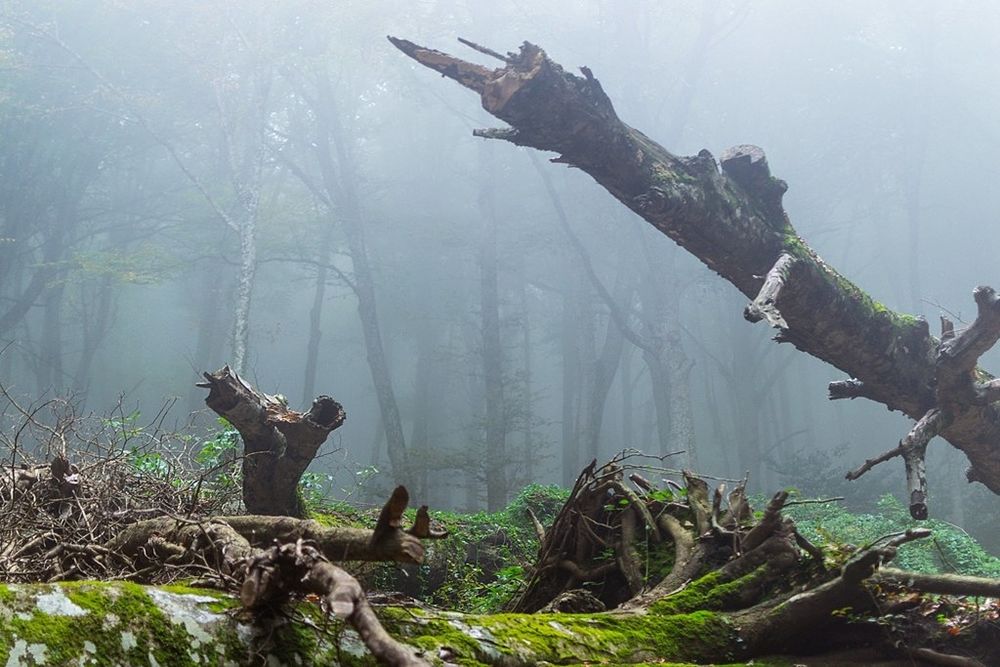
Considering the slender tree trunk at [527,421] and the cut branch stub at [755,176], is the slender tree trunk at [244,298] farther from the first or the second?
the cut branch stub at [755,176]

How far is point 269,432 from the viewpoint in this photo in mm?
5801

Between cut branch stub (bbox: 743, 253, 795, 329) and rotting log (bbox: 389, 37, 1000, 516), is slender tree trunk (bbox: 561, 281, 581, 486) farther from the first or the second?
cut branch stub (bbox: 743, 253, 795, 329)

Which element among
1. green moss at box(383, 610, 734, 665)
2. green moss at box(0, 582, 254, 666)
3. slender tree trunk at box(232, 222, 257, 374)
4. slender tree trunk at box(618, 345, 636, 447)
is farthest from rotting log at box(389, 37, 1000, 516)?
slender tree trunk at box(618, 345, 636, 447)

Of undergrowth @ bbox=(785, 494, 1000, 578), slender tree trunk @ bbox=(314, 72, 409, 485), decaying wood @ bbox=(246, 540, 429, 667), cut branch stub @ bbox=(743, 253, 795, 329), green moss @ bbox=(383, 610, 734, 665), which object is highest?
slender tree trunk @ bbox=(314, 72, 409, 485)

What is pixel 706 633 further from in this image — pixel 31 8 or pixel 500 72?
pixel 31 8

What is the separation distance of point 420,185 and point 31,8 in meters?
18.1

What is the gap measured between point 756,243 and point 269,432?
367cm

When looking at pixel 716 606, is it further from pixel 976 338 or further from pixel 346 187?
pixel 346 187

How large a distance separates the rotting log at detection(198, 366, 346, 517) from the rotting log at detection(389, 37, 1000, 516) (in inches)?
93.6

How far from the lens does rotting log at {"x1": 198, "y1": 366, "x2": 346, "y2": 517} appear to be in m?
5.43

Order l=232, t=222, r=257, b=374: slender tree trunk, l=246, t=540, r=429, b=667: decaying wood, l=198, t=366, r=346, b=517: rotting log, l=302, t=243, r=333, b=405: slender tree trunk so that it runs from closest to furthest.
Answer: l=246, t=540, r=429, b=667: decaying wood
l=198, t=366, r=346, b=517: rotting log
l=232, t=222, r=257, b=374: slender tree trunk
l=302, t=243, r=333, b=405: slender tree trunk

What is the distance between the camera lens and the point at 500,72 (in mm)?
4500

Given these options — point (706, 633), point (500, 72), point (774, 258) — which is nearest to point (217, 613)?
point (706, 633)

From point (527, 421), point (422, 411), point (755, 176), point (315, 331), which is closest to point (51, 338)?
point (315, 331)
